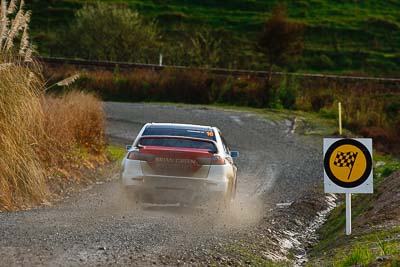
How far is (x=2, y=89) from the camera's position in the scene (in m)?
15.7

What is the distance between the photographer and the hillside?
61.6 meters

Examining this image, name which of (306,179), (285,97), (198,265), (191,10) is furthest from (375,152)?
(191,10)

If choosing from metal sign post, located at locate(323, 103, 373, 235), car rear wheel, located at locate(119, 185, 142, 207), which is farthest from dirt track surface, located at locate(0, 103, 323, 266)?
metal sign post, located at locate(323, 103, 373, 235)

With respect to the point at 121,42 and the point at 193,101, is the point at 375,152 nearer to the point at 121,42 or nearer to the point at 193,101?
the point at 193,101

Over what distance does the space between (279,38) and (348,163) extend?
1429 inches

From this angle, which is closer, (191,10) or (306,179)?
(306,179)

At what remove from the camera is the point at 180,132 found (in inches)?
664

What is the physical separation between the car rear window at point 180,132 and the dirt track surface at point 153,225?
1.28m

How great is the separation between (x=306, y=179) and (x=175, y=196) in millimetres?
8920

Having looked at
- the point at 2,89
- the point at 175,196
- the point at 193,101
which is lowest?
the point at 193,101

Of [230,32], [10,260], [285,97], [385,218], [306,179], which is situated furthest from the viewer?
[230,32]

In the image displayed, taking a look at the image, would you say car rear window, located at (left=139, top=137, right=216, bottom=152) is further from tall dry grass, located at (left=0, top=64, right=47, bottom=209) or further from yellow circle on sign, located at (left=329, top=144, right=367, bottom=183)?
yellow circle on sign, located at (left=329, top=144, right=367, bottom=183)

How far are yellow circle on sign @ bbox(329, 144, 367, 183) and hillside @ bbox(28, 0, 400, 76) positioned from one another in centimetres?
4515

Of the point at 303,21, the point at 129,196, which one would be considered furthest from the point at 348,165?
the point at 303,21
